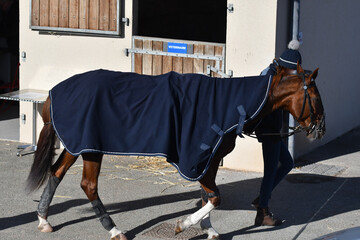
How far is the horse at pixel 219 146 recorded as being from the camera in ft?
19.4

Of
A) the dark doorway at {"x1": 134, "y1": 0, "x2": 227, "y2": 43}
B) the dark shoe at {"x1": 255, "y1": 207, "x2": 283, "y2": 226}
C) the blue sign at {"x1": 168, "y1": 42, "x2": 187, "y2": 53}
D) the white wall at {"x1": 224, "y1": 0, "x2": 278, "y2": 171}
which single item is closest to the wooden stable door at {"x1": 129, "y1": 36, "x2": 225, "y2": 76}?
the blue sign at {"x1": 168, "y1": 42, "x2": 187, "y2": 53}

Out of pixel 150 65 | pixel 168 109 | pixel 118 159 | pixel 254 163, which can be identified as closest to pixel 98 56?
pixel 150 65

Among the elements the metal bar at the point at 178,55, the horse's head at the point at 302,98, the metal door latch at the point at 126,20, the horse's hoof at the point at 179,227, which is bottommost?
the horse's hoof at the point at 179,227

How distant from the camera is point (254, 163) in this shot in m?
8.80

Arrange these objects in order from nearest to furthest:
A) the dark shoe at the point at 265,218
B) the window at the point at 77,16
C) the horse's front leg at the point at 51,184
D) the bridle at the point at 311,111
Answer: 1. the bridle at the point at 311,111
2. the horse's front leg at the point at 51,184
3. the dark shoe at the point at 265,218
4. the window at the point at 77,16

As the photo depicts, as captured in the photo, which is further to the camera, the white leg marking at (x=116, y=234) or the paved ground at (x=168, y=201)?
the paved ground at (x=168, y=201)

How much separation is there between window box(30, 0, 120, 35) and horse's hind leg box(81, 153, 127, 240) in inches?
136

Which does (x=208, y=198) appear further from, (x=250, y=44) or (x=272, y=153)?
(x=250, y=44)

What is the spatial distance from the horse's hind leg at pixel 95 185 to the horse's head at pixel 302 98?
1670mm

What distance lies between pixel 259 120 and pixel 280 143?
0.45m

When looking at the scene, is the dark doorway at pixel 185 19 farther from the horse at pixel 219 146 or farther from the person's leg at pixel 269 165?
the horse at pixel 219 146

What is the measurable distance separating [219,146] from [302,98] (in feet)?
2.67

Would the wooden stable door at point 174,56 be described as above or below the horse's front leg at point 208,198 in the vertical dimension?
above

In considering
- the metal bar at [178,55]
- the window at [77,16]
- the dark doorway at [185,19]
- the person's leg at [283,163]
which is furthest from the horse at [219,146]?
the dark doorway at [185,19]
